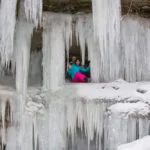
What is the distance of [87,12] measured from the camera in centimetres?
869

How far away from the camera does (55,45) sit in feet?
28.2

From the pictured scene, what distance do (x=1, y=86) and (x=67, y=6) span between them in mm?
1888

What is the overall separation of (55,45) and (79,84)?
0.83m

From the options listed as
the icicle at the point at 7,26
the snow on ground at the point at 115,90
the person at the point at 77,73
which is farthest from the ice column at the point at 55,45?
the icicle at the point at 7,26

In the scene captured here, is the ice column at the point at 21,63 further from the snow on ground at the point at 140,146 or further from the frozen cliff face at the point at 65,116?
the snow on ground at the point at 140,146

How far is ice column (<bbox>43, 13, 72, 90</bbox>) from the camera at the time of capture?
857 centimetres

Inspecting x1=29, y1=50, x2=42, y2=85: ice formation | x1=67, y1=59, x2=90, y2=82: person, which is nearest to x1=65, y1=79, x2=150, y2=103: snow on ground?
x1=67, y1=59, x2=90, y2=82: person

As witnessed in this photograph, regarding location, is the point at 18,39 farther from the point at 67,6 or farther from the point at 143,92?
the point at 143,92

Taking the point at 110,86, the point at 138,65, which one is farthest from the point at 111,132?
the point at 138,65

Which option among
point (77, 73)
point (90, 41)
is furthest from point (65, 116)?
point (90, 41)

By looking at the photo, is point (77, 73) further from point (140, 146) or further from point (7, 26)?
point (140, 146)

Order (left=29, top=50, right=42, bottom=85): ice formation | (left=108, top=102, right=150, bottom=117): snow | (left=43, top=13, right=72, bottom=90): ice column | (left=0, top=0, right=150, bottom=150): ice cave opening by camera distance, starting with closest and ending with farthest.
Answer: (left=108, top=102, right=150, bottom=117): snow, (left=0, top=0, right=150, bottom=150): ice cave opening, (left=43, top=13, right=72, bottom=90): ice column, (left=29, top=50, right=42, bottom=85): ice formation

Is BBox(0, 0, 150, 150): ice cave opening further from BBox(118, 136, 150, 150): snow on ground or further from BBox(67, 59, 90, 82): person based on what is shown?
BBox(118, 136, 150, 150): snow on ground

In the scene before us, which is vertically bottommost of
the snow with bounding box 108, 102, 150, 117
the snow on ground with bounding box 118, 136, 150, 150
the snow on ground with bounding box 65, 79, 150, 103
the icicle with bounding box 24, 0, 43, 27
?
the snow on ground with bounding box 118, 136, 150, 150
